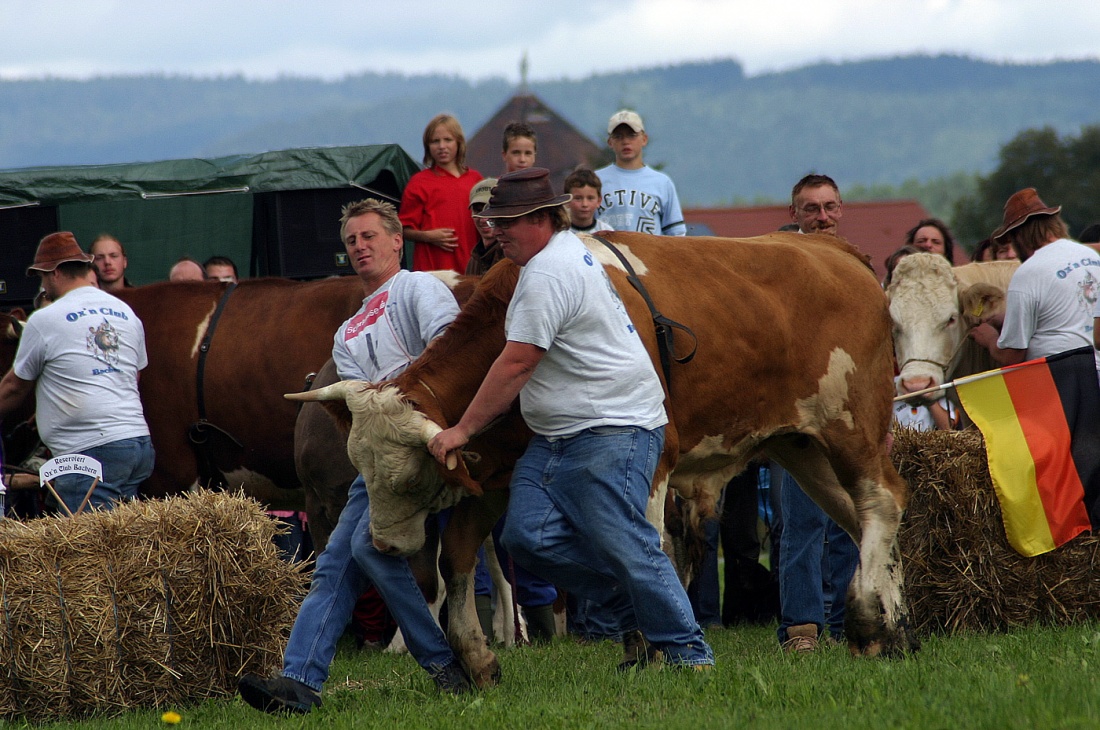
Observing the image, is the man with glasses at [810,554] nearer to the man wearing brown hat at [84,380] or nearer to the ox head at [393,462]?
the ox head at [393,462]

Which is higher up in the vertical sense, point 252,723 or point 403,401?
point 403,401

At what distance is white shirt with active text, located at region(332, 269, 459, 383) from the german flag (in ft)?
10.2

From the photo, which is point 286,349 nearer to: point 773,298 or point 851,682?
point 773,298

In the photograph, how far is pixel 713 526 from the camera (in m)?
8.66

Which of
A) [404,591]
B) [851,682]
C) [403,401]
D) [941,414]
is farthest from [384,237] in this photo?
[941,414]

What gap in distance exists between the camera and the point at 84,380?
22.9 feet

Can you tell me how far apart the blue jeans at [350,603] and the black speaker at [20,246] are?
6.26 meters

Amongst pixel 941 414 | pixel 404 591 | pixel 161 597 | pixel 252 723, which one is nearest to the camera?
pixel 252 723

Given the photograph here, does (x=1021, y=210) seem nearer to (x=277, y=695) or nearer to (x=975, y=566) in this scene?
(x=975, y=566)

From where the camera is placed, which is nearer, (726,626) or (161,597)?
(161,597)

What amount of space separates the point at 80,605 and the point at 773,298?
3.49 meters

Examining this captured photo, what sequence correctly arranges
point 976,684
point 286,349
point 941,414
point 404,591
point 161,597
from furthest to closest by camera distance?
1. point 941,414
2. point 286,349
3. point 161,597
4. point 404,591
5. point 976,684

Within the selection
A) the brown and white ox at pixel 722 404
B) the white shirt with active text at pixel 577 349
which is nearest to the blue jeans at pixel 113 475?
the brown and white ox at pixel 722 404

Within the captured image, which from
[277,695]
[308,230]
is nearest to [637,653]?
[277,695]
